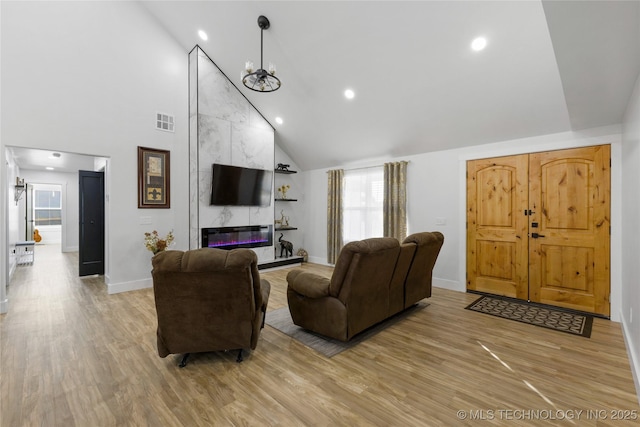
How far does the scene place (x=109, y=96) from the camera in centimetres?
459

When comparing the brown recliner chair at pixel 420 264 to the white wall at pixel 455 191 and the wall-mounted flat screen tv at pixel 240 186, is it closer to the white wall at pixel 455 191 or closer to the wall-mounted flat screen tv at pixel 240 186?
the white wall at pixel 455 191

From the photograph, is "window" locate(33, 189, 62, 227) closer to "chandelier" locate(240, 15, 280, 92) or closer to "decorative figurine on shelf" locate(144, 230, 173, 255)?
"decorative figurine on shelf" locate(144, 230, 173, 255)

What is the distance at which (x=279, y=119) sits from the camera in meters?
6.12

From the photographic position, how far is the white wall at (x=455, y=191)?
351 centimetres

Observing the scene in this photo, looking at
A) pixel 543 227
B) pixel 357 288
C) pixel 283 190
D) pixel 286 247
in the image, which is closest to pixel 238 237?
pixel 286 247

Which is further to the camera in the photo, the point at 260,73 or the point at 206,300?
the point at 260,73

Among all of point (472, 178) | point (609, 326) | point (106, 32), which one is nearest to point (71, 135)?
point (106, 32)

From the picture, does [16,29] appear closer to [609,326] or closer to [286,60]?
[286,60]

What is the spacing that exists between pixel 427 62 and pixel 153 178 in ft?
15.6

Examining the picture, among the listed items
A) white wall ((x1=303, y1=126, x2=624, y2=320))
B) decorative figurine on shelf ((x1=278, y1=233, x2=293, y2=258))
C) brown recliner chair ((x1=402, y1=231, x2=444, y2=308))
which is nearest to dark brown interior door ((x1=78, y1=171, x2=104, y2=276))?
decorative figurine on shelf ((x1=278, y1=233, x2=293, y2=258))

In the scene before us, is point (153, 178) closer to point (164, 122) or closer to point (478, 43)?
point (164, 122)

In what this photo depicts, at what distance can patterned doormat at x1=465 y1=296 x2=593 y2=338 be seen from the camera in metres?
3.26

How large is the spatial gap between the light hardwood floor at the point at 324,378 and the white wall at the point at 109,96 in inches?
76.7

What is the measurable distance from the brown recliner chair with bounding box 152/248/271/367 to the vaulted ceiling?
2.87m
